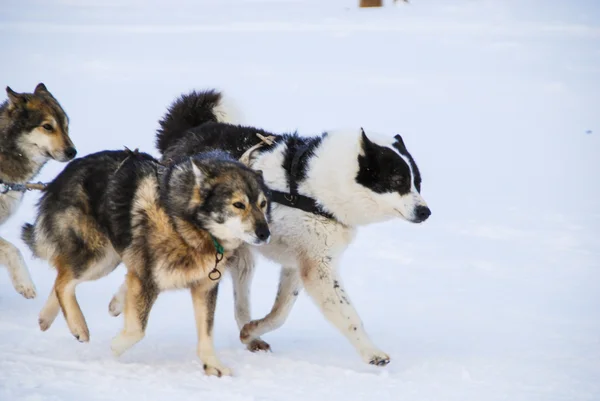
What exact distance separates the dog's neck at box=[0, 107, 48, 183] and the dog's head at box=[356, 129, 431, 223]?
2618 millimetres

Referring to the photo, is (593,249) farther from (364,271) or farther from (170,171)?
(170,171)

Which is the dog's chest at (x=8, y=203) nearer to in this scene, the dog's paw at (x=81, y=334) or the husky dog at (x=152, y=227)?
the husky dog at (x=152, y=227)

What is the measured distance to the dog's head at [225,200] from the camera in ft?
14.0

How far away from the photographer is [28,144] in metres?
6.18

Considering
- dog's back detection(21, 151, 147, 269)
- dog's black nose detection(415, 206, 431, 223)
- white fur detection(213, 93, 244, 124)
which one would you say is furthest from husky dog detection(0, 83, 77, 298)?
dog's black nose detection(415, 206, 431, 223)

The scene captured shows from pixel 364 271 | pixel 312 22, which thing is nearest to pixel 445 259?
pixel 364 271

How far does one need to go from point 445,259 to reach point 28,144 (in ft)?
12.0

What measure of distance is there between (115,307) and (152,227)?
3.40ft

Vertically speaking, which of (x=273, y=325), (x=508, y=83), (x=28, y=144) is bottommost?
(x=508, y=83)

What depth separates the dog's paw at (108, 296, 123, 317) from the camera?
206 inches

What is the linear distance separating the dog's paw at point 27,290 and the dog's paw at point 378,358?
2.38 m

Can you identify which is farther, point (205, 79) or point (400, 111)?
point (205, 79)

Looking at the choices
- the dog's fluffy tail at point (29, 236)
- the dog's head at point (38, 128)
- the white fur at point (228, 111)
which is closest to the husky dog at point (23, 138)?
the dog's head at point (38, 128)

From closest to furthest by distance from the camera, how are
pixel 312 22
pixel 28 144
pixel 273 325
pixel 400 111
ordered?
1. pixel 273 325
2. pixel 28 144
3. pixel 400 111
4. pixel 312 22
